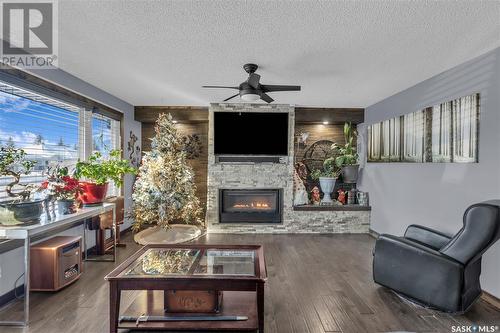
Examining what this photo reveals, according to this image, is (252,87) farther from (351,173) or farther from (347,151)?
(351,173)

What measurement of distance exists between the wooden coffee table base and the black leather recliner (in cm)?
151

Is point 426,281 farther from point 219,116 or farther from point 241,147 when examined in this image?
point 219,116

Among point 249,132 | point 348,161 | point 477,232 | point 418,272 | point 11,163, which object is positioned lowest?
point 418,272

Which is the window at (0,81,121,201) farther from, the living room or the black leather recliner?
the black leather recliner

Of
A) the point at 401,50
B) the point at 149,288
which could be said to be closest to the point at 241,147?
the point at 401,50

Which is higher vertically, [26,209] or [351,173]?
[351,173]

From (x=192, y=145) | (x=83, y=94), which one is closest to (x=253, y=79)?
(x=83, y=94)

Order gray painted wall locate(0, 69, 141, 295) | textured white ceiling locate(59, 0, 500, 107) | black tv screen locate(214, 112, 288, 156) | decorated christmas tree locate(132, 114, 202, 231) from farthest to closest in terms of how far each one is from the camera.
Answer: black tv screen locate(214, 112, 288, 156)
decorated christmas tree locate(132, 114, 202, 231)
gray painted wall locate(0, 69, 141, 295)
textured white ceiling locate(59, 0, 500, 107)

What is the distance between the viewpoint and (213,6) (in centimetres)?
196

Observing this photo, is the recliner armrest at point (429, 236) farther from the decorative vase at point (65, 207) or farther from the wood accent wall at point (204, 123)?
the decorative vase at point (65, 207)

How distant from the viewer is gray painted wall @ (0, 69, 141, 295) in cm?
255

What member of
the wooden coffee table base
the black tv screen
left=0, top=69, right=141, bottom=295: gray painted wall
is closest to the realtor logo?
left=0, top=69, right=141, bottom=295: gray painted wall

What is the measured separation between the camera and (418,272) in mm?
2506

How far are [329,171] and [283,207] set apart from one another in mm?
1226
